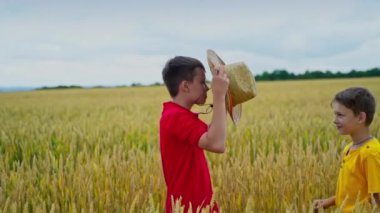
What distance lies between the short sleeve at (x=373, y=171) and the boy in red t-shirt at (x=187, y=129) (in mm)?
750

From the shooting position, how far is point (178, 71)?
211 cm

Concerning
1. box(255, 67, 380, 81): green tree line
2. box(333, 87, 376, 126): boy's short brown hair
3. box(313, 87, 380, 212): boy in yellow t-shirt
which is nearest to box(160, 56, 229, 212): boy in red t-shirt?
box(313, 87, 380, 212): boy in yellow t-shirt

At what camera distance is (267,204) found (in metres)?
2.52

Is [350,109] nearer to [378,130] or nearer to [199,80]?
[199,80]

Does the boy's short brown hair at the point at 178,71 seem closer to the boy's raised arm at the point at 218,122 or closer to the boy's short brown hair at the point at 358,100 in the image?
the boy's raised arm at the point at 218,122

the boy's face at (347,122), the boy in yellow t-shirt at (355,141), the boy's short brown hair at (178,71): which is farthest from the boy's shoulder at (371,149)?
the boy's short brown hair at (178,71)

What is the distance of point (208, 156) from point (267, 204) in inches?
65.9

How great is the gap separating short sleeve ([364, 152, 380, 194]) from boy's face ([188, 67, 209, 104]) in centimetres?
84

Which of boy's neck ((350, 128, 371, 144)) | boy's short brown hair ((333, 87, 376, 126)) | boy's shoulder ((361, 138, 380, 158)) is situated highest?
boy's short brown hair ((333, 87, 376, 126))

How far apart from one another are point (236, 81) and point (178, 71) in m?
0.26

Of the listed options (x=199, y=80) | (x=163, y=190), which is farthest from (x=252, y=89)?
(x=163, y=190)

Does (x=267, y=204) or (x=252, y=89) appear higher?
(x=252, y=89)

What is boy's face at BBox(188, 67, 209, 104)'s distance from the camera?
2113 millimetres

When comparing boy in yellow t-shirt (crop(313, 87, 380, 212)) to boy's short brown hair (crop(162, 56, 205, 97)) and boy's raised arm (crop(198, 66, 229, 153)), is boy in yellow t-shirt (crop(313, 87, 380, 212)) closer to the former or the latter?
boy's raised arm (crop(198, 66, 229, 153))
